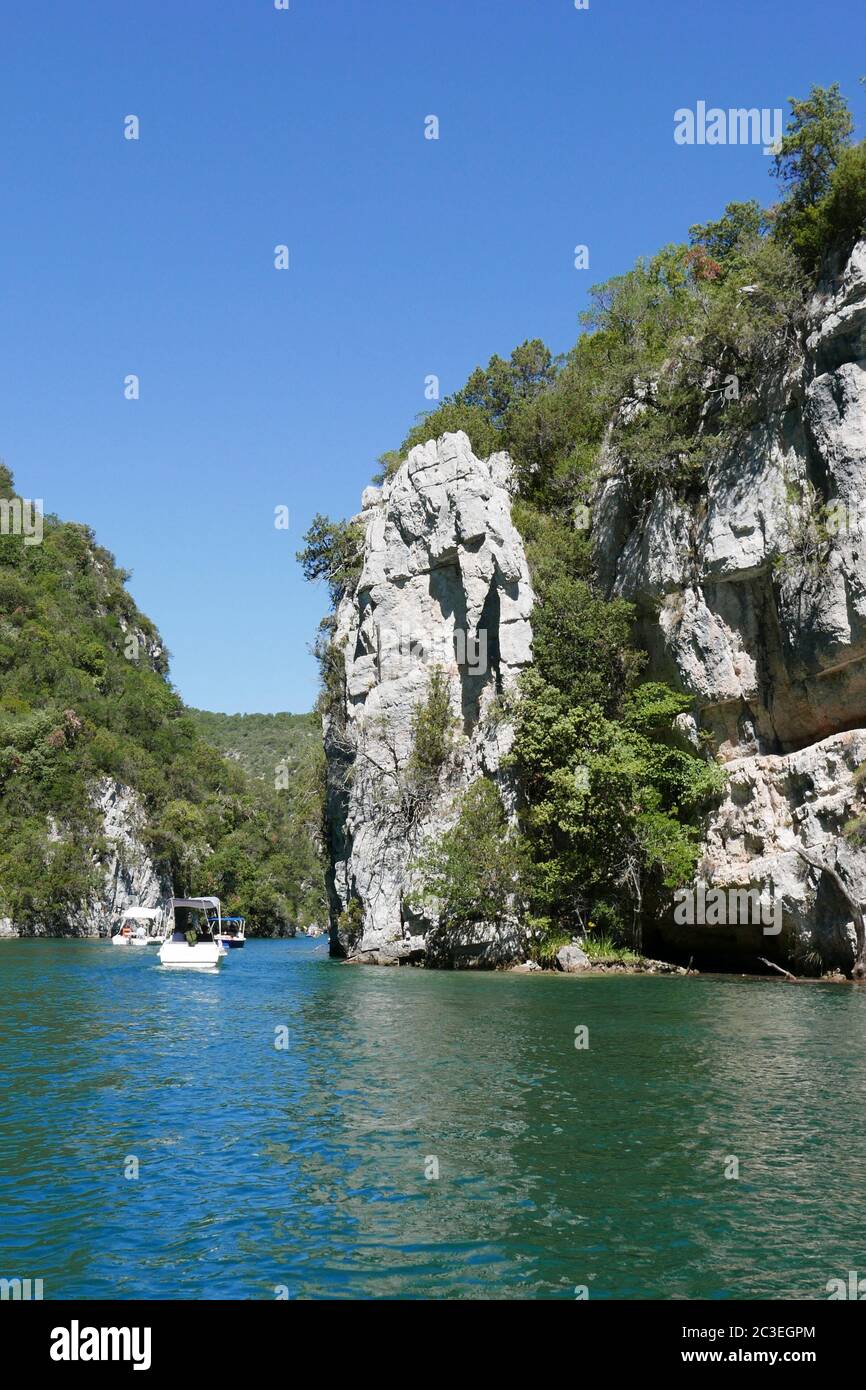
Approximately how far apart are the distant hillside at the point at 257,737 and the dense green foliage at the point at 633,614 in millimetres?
110819

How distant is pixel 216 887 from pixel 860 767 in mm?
74212

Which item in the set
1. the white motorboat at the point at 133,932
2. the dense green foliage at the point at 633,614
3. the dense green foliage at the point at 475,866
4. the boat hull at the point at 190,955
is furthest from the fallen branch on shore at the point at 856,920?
the white motorboat at the point at 133,932

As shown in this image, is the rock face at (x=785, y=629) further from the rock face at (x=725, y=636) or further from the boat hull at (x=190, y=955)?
the boat hull at (x=190, y=955)

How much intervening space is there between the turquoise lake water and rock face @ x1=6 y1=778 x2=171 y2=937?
6170 cm

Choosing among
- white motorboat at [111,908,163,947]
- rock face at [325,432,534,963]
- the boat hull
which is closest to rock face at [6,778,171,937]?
white motorboat at [111,908,163,947]

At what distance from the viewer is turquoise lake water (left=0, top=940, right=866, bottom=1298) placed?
8.85 m

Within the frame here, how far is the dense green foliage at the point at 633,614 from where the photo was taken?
117 feet

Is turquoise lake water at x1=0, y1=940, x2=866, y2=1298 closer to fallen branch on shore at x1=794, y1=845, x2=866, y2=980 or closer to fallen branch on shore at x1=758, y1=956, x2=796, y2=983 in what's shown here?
fallen branch on shore at x1=794, y1=845, x2=866, y2=980

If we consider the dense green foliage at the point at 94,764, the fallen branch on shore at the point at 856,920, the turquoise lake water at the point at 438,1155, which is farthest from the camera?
the dense green foliage at the point at 94,764

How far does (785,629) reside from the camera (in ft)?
114

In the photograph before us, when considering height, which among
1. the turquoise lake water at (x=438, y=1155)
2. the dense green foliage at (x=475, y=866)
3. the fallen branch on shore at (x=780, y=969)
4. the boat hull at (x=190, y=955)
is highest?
the dense green foliage at (x=475, y=866)

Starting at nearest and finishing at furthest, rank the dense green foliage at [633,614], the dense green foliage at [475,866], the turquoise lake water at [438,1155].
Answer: the turquoise lake water at [438,1155], the dense green foliage at [633,614], the dense green foliage at [475,866]

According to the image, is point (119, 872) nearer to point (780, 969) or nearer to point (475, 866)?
point (475, 866)
